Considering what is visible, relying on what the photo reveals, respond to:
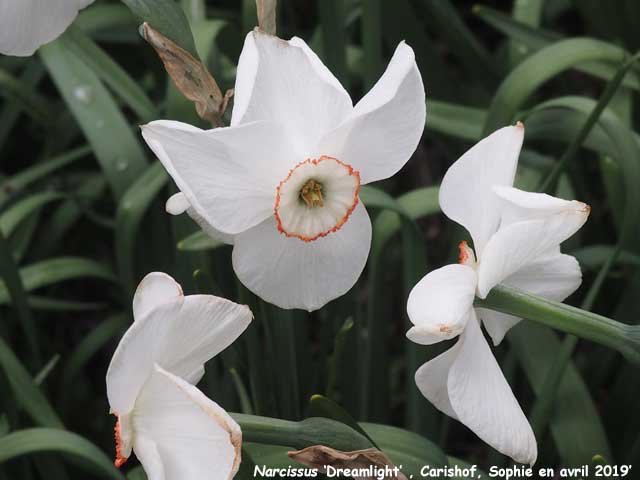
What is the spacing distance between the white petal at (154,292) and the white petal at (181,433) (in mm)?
40

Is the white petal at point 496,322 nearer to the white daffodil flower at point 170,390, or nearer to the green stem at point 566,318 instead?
the green stem at point 566,318

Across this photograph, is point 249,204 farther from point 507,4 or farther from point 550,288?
point 507,4

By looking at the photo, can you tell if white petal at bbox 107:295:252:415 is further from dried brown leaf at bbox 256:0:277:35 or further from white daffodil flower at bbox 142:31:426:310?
dried brown leaf at bbox 256:0:277:35

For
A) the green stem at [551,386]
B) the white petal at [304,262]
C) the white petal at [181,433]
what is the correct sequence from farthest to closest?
the green stem at [551,386]
the white petal at [304,262]
the white petal at [181,433]

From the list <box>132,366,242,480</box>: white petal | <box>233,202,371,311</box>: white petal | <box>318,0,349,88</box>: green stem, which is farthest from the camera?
<box>318,0,349,88</box>: green stem

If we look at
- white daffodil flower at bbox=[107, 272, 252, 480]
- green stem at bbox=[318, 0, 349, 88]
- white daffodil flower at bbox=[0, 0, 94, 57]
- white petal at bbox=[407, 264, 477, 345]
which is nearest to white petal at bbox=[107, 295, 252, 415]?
white daffodil flower at bbox=[107, 272, 252, 480]

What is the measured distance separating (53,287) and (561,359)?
0.94 m

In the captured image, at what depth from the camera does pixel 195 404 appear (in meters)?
0.52

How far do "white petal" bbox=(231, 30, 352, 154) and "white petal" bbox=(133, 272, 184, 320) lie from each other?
113 mm

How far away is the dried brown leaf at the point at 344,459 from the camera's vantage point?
55 centimetres

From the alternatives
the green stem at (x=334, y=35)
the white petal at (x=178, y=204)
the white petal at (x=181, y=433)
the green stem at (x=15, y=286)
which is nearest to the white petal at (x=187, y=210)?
the white petal at (x=178, y=204)

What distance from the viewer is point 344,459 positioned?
0.56 m

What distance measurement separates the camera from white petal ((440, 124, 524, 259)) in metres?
0.59

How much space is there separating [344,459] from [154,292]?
0.50 ft
